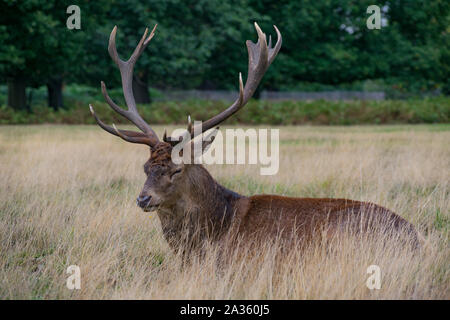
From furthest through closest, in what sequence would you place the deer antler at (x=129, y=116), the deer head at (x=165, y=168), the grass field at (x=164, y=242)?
the deer antler at (x=129, y=116), the deer head at (x=165, y=168), the grass field at (x=164, y=242)

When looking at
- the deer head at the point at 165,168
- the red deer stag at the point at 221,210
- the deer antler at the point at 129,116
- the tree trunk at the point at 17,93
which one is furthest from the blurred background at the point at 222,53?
the red deer stag at the point at 221,210

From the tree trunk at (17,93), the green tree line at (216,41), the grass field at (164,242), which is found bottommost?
the grass field at (164,242)

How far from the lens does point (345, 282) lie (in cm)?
361

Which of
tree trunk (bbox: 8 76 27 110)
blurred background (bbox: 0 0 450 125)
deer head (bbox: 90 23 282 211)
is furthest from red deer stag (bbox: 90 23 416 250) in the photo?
tree trunk (bbox: 8 76 27 110)

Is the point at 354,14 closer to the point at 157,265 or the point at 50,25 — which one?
the point at 50,25

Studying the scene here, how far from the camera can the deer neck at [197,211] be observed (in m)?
4.32

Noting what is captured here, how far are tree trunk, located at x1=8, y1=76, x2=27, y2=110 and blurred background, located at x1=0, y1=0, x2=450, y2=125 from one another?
4cm

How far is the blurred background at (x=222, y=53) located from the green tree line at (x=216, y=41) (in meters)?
0.06

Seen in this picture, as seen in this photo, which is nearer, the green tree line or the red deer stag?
the red deer stag

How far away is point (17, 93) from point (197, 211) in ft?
67.0

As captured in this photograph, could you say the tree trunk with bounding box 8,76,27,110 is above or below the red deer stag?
above

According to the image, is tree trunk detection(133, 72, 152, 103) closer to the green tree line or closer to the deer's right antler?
the green tree line

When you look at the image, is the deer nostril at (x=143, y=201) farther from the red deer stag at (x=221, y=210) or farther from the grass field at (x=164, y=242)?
the grass field at (x=164, y=242)

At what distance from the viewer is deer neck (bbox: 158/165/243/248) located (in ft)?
14.2
